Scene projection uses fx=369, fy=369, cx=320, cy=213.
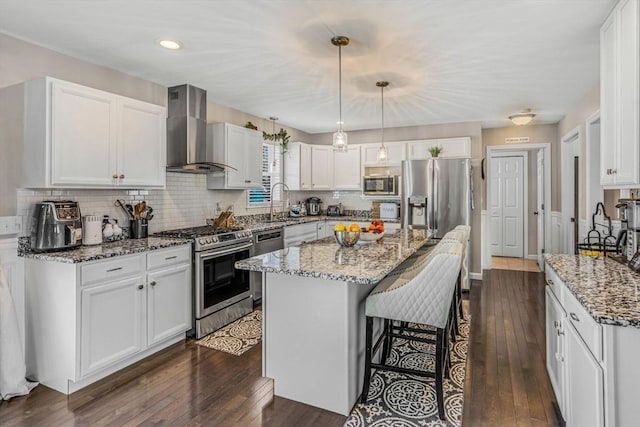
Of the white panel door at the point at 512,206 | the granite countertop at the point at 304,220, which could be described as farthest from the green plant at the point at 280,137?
the white panel door at the point at 512,206

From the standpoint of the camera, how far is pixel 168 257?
3.16m

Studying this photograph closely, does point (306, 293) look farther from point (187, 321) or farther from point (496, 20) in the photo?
point (496, 20)

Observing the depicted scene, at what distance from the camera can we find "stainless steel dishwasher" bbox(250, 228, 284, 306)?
4.22m

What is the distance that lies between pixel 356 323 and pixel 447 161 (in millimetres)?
3542

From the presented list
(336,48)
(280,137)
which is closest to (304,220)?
(280,137)

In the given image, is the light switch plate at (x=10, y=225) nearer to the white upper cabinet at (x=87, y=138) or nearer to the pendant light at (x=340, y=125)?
the white upper cabinet at (x=87, y=138)

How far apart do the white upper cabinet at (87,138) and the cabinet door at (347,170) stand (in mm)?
3397

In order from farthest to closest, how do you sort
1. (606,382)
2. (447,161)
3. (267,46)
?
(447,161) → (267,46) → (606,382)

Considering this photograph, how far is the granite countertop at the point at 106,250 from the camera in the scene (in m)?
2.50

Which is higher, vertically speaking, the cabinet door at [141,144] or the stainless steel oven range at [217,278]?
the cabinet door at [141,144]

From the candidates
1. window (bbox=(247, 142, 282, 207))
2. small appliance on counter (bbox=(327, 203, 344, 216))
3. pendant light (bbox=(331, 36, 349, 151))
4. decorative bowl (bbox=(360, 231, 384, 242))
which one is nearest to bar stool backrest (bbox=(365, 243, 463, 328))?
decorative bowl (bbox=(360, 231, 384, 242))

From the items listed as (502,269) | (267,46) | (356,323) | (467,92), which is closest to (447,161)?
(467,92)

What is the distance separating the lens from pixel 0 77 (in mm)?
2588

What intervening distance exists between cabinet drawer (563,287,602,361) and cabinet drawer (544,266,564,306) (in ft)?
0.43
